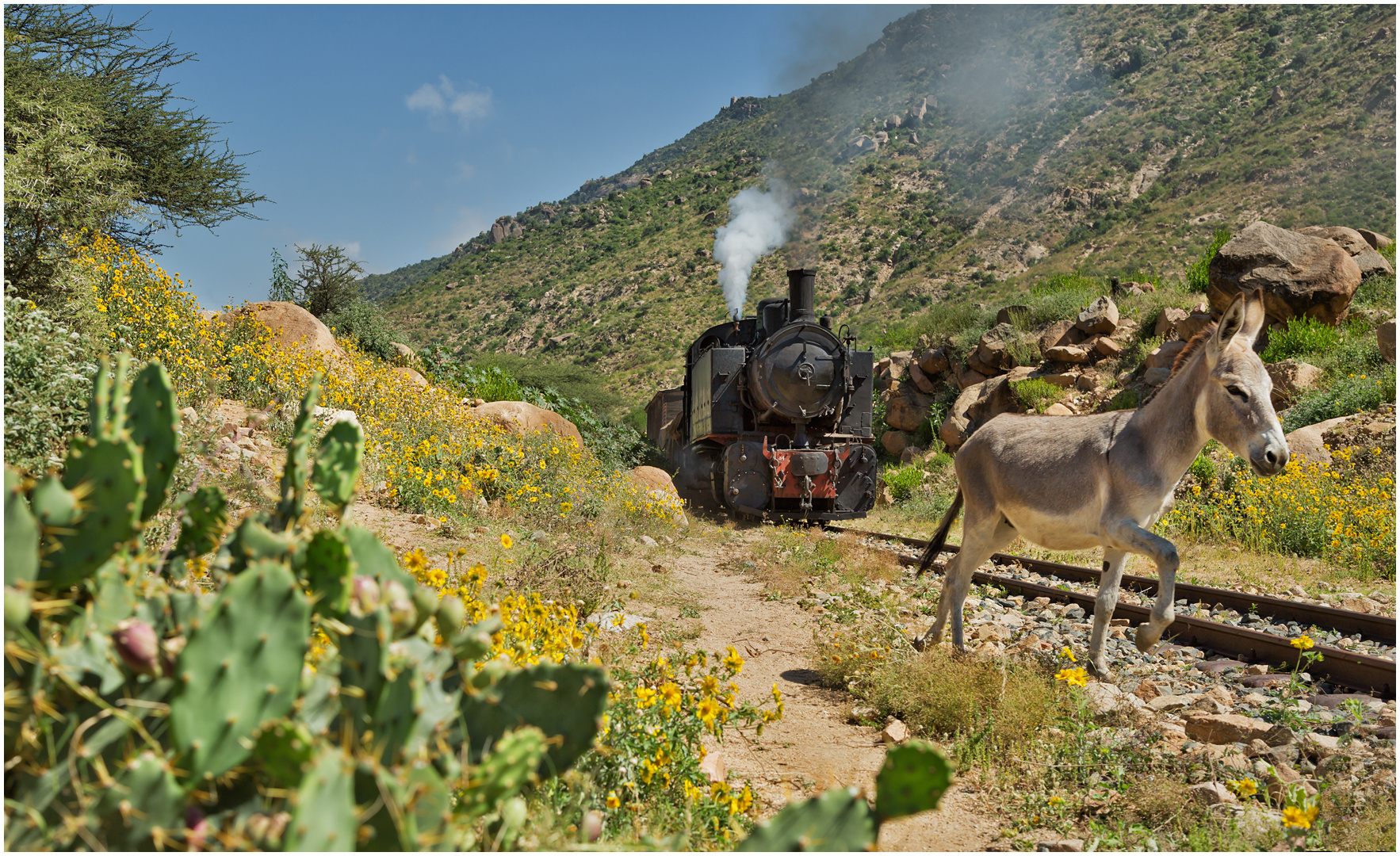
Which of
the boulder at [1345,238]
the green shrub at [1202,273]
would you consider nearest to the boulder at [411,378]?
the boulder at [1345,238]

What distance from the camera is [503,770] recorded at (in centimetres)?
154

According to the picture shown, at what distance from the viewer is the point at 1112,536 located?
471 cm

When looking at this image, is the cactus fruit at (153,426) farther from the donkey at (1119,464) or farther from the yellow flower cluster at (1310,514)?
the yellow flower cluster at (1310,514)

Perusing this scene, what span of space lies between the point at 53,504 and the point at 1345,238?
20.9 m

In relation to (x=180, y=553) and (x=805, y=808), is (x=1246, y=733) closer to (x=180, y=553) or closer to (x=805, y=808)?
(x=805, y=808)

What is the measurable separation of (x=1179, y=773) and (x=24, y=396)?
6.60 meters

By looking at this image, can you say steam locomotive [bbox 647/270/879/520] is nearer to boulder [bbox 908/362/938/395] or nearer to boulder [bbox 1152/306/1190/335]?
boulder [bbox 1152/306/1190/335]

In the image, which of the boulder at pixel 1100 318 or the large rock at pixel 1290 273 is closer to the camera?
the large rock at pixel 1290 273

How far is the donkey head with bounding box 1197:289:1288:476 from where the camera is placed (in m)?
4.27

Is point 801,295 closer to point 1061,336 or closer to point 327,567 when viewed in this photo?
point 1061,336

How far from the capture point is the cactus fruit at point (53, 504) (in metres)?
1.55

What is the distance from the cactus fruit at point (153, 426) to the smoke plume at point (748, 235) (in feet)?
54.8

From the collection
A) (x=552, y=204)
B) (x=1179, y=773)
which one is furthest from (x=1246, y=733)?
(x=552, y=204)

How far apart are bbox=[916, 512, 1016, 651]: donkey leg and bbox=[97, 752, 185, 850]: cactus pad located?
197 inches
